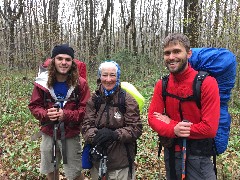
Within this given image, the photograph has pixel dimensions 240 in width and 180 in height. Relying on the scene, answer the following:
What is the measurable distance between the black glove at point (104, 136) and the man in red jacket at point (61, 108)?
0.77 metres

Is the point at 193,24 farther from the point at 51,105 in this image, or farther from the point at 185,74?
the point at 185,74

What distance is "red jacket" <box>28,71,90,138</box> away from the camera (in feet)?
13.2

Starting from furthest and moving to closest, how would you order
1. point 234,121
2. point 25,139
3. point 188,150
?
point 234,121
point 25,139
point 188,150

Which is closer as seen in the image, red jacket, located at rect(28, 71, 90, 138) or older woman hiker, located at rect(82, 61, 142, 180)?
older woman hiker, located at rect(82, 61, 142, 180)

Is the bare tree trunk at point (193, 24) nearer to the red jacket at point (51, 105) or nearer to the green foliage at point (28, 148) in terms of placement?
the green foliage at point (28, 148)

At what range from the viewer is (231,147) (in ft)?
23.0

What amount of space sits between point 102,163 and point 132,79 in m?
14.4

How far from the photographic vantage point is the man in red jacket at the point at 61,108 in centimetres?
402

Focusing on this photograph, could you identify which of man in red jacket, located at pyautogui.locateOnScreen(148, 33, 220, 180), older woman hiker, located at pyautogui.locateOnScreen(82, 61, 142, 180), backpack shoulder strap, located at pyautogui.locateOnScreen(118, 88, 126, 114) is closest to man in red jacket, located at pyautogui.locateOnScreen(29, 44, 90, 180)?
older woman hiker, located at pyautogui.locateOnScreen(82, 61, 142, 180)

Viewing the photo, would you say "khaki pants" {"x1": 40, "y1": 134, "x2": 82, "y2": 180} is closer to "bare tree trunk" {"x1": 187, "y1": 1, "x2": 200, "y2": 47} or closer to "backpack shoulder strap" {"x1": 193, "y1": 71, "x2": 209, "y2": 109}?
"backpack shoulder strap" {"x1": 193, "y1": 71, "x2": 209, "y2": 109}

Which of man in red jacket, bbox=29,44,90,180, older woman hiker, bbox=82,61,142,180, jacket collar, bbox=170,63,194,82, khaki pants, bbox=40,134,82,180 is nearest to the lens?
jacket collar, bbox=170,63,194,82

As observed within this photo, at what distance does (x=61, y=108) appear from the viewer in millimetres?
4129

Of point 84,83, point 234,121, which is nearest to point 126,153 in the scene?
point 84,83

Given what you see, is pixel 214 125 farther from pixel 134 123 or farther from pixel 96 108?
pixel 96 108
